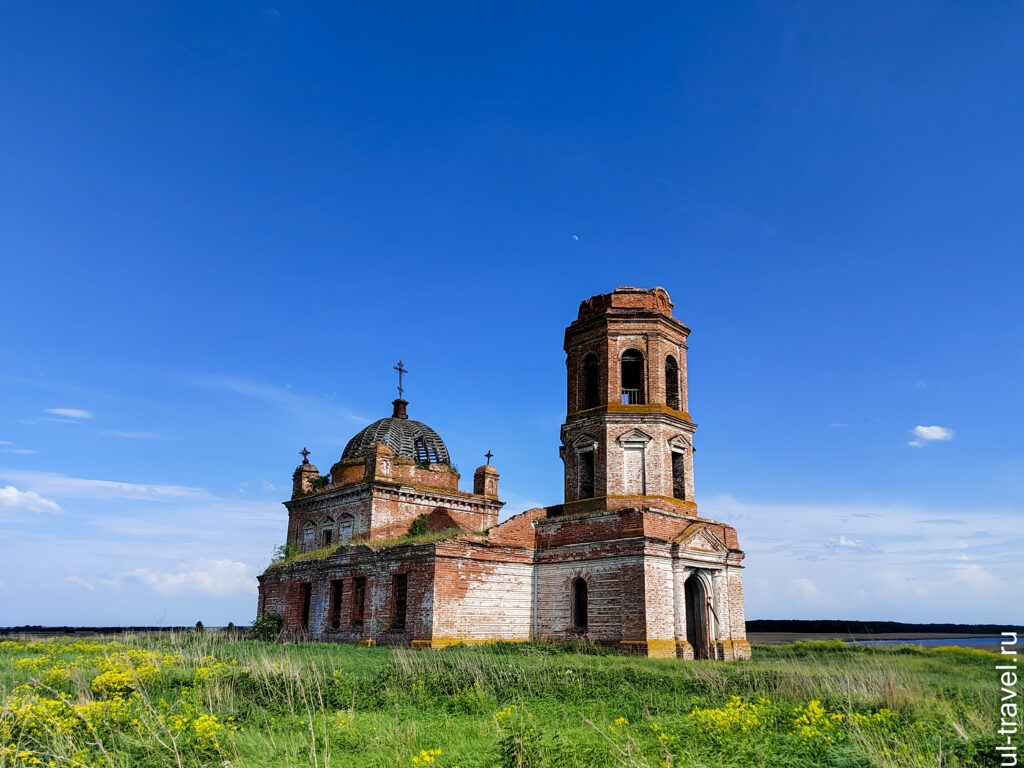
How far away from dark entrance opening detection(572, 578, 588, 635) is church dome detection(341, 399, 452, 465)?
12.8m

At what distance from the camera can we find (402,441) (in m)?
34.8

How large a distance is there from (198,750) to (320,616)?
20837 millimetres

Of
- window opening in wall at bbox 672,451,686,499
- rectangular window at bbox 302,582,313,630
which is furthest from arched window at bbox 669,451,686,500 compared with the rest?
rectangular window at bbox 302,582,313,630

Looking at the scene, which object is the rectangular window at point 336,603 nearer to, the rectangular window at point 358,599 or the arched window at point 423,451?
the rectangular window at point 358,599

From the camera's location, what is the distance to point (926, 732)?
359 inches

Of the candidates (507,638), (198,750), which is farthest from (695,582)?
(198,750)

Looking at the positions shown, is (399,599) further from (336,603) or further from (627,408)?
(627,408)

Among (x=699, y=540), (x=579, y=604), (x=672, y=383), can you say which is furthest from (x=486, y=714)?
(x=672, y=383)

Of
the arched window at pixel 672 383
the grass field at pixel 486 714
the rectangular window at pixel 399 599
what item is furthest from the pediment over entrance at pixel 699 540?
the rectangular window at pixel 399 599

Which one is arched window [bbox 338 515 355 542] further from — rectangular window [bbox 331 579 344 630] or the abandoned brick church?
rectangular window [bbox 331 579 344 630]

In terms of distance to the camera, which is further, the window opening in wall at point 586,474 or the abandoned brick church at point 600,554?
the window opening in wall at point 586,474

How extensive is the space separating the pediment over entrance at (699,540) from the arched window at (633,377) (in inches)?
186

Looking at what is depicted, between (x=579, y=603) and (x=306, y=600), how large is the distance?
522 inches

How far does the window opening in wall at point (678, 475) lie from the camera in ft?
82.9
